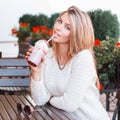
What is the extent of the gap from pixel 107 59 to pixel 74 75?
2.16 meters

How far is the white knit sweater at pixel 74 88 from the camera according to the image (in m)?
1.71

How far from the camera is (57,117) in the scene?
164 cm

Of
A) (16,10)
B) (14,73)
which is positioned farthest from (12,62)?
(16,10)

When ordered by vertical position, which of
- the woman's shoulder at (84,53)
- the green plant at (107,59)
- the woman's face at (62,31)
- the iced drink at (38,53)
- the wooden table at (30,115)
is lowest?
the green plant at (107,59)

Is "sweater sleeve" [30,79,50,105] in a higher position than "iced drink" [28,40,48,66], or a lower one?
lower

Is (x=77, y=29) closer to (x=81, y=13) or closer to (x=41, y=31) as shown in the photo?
(x=81, y=13)

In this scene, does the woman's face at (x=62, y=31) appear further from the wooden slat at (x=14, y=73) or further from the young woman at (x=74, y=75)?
the wooden slat at (x=14, y=73)

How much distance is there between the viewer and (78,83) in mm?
1714

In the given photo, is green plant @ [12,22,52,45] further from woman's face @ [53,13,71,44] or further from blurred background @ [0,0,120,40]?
blurred background @ [0,0,120,40]

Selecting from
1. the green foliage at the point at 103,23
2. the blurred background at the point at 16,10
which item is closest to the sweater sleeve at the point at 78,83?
the green foliage at the point at 103,23

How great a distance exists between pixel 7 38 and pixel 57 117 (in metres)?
9.76

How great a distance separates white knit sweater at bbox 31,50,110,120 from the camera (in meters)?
1.71

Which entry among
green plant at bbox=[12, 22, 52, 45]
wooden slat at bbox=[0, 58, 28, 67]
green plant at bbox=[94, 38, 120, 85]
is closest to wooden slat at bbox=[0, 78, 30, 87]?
wooden slat at bbox=[0, 58, 28, 67]

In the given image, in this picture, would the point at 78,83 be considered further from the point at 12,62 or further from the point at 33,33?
the point at 33,33
